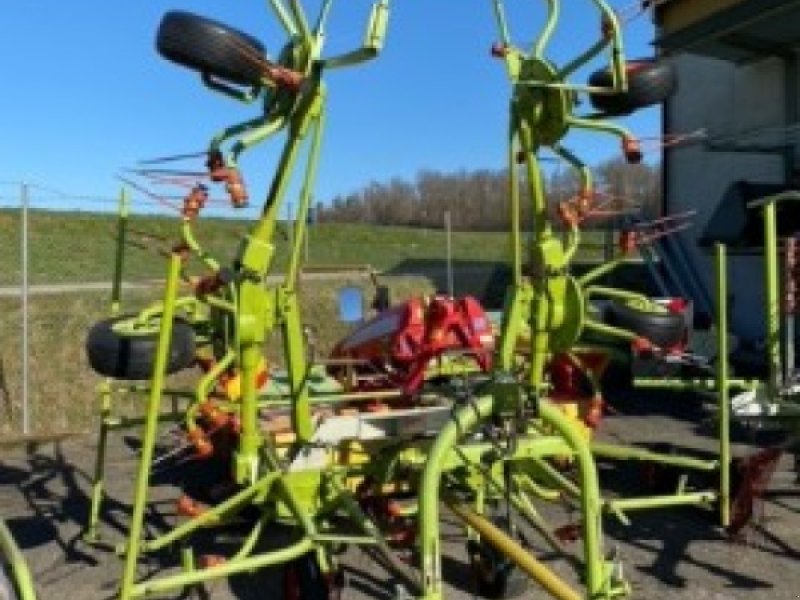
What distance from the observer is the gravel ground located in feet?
16.3

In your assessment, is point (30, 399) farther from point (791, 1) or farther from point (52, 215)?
point (52, 215)

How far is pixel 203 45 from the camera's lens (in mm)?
4004

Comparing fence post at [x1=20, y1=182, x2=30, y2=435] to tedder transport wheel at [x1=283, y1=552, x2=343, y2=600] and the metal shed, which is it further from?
the metal shed

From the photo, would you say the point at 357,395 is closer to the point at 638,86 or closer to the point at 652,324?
the point at 652,324

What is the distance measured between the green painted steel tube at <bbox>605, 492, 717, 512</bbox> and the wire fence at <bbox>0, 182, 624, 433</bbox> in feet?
6.33

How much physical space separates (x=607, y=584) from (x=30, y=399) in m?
7.36

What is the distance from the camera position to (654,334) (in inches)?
205

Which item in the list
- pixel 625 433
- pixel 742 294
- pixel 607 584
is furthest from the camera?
pixel 742 294

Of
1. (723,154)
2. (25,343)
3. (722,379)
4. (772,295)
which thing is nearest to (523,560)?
(722,379)

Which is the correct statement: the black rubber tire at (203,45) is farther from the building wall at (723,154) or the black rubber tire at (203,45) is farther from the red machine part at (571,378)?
the building wall at (723,154)

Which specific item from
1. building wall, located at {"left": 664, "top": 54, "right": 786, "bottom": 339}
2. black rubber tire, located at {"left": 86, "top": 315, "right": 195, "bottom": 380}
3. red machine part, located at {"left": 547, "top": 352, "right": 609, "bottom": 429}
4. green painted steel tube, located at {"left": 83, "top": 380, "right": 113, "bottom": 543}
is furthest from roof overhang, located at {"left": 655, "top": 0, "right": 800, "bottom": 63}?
black rubber tire, located at {"left": 86, "top": 315, "right": 195, "bottom": 380}

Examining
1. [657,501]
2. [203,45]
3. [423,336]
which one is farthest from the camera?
[423,336]

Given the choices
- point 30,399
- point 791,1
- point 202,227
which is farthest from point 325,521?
point 202,227

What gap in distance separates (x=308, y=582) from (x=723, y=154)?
1197 centimetres
